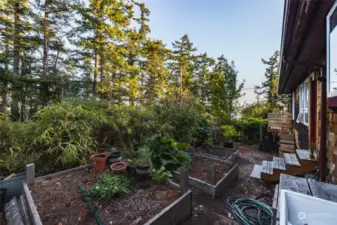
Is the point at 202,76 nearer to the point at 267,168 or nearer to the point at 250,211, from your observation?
the point at 267,168

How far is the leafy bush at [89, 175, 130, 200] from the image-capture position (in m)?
2.24

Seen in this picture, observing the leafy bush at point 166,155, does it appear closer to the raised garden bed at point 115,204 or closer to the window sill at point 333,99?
the raised garden bed at point 115,204

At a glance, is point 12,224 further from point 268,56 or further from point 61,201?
point 268,56

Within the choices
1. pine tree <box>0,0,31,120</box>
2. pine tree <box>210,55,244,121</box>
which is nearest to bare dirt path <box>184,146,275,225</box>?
pine tree <box>0,0,31,120</box>

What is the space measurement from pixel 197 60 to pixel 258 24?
7.03m

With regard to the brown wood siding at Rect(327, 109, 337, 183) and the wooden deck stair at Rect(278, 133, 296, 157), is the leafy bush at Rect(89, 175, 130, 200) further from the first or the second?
the wooden deck stair at Rect(278, 133, 296, 157)

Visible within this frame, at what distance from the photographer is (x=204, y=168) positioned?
12.4 ft

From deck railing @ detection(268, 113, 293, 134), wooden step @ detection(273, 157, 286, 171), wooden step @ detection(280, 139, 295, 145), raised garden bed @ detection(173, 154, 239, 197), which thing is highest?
deck railing @ detection(268, 113, 293, 134)

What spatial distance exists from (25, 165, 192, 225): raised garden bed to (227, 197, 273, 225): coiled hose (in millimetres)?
742

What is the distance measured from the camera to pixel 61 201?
2.15 meters

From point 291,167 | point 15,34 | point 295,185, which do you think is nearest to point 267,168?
point 291,167

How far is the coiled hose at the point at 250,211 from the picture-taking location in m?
2.15

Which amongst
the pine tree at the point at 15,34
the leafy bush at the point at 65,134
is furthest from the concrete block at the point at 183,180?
the pine tree at the point at 15,34

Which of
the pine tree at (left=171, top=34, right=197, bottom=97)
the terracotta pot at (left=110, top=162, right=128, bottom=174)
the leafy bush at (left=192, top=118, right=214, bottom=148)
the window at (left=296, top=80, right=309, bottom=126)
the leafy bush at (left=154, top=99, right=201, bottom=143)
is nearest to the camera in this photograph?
the terracotta pot at (left=110, top=162, right=128, bottom=174)
